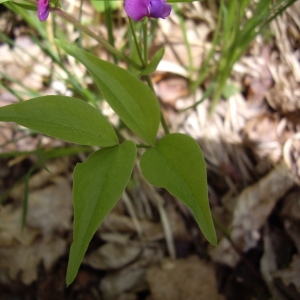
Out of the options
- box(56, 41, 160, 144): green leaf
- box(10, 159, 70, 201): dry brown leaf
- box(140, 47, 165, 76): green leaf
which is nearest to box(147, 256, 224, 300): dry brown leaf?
box(10, 159, 70, 201): dry brown leaf

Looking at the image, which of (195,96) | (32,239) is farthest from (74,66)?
(32,239)

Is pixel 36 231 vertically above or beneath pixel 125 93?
beneath

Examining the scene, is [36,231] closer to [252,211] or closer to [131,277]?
[131,277]

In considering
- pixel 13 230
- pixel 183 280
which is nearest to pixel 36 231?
pixel 13 230

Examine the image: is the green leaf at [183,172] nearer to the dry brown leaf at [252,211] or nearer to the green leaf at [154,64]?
the green leaf at [154,64]

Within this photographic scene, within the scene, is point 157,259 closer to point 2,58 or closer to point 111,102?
point 111,102
